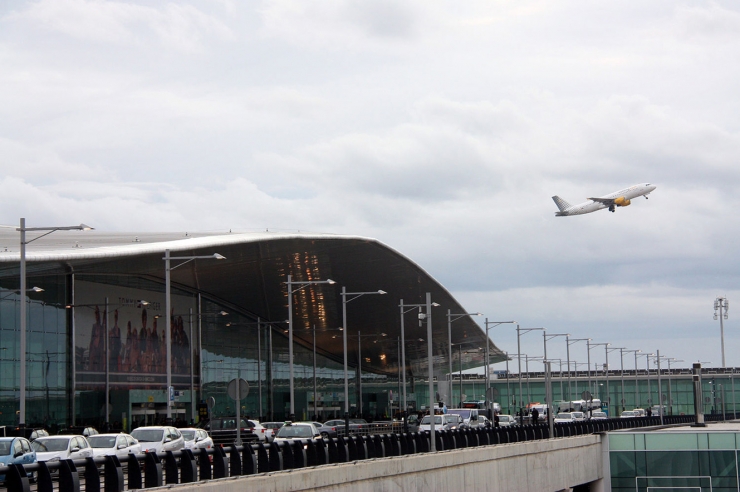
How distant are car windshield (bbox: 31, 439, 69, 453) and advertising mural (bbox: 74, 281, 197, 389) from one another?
31.5 meters

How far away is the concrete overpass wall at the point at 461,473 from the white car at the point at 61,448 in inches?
324

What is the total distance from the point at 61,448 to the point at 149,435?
6740mm

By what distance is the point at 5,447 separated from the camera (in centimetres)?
2777

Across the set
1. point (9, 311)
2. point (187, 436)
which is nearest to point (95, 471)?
point (187, 436)

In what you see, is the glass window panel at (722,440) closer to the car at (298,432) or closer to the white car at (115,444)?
the car at (298,432)

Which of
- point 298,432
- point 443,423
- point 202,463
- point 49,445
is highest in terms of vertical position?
point 202,463

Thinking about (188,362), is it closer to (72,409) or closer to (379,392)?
(72,409)

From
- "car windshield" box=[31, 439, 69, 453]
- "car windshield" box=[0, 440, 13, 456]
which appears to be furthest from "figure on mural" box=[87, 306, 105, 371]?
"car windshield" box=[0, 440, 13, 456]

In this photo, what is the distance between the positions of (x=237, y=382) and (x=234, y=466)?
349 inches

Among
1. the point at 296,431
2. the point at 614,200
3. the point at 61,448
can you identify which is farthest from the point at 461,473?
the point at 614,200

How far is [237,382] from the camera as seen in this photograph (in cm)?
3206

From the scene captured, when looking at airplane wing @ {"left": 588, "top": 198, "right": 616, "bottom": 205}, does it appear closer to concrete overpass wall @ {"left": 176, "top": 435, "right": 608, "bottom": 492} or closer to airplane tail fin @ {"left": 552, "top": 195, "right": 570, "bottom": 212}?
airplane tail fin @ {"left": 552, "top": 195, "right": 570, "bottom": 212}

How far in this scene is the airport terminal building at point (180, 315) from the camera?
57062mm

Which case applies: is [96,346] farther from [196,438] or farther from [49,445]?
[49,445]
